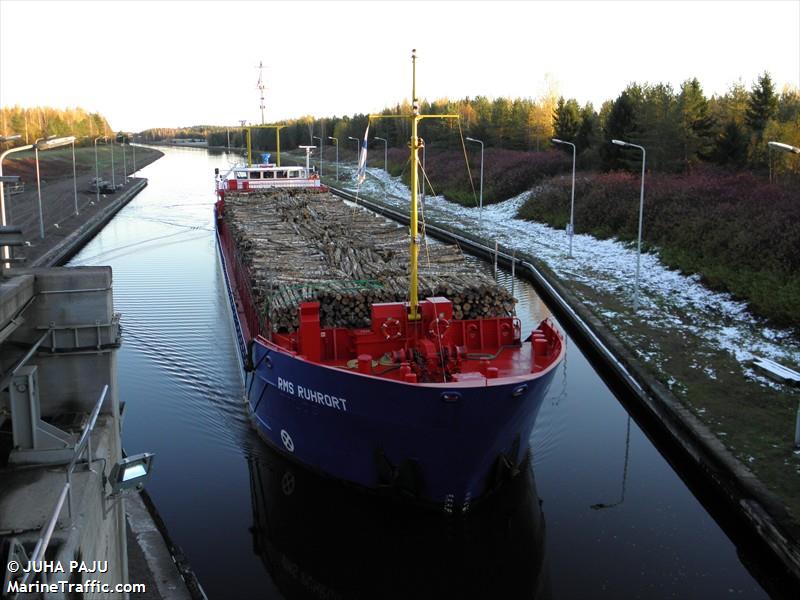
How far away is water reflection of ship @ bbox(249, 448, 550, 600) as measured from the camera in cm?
1045

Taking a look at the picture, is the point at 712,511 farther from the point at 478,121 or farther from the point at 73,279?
the point at 478,121

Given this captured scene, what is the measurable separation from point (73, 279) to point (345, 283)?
19.2ft

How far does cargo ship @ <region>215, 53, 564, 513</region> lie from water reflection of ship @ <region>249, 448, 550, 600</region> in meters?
0.46

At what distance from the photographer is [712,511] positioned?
1196 centimetres

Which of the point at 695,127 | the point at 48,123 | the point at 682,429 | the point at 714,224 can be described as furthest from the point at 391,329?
the point at 48,123

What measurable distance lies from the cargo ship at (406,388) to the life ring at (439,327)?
0.02m

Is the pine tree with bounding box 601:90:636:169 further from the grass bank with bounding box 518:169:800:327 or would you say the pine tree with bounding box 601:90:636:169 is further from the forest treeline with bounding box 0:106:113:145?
the forest treeline with bounding box 0:106:113:145

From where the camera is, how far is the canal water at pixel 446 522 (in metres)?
10.4

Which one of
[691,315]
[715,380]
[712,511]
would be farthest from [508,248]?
[712,511]

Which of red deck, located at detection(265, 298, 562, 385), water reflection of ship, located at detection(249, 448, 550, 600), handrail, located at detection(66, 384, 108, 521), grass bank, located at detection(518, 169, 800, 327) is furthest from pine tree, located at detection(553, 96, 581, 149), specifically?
handrail, located at detection(66, 384, 108, 521)

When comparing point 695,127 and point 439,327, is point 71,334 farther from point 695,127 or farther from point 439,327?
point 695,127

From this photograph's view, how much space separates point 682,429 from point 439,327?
5245mm

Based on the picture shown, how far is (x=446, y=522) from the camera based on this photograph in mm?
11492

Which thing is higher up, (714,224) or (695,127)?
(695,127)
